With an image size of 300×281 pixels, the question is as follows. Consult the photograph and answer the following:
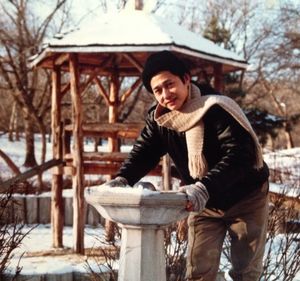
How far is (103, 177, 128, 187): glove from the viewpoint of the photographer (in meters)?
2.75

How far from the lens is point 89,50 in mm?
9008

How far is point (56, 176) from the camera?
10.6 meters

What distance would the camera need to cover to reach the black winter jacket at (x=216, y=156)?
265cm

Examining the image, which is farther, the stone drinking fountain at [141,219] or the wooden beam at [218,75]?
the wooden beam at [218,75]

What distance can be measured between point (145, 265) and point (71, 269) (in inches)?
138

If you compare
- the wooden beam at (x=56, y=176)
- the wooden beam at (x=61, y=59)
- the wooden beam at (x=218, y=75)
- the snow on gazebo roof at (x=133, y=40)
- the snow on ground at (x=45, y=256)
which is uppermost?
the snow on gazebo roof at (x=133, y=40)

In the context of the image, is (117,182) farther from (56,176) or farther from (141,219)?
(56,176)

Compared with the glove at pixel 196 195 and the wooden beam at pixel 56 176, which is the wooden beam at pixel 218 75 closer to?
the wooden beam at pixel 56 176

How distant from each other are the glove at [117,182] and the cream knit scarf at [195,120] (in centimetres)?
35

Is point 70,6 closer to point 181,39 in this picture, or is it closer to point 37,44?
point 37,44

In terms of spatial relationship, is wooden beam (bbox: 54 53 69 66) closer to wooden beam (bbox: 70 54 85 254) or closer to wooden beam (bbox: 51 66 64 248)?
wooden beam (bbox: 51 66 64 248)

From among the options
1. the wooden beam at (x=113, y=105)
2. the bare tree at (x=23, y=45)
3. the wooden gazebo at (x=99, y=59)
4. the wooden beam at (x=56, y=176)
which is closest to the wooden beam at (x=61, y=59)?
the wooden gazebo at (x=99, y=59)

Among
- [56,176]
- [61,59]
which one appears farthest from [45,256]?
[61,59]

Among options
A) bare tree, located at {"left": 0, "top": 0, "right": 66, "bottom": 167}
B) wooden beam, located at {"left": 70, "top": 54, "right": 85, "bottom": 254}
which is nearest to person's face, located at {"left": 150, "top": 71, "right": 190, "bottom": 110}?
wooden beam, located at {"left": 70, "top": 54, "right": 85, "bottom": 254}
